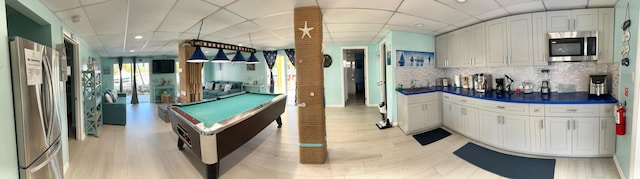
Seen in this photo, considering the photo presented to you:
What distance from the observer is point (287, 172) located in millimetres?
2863

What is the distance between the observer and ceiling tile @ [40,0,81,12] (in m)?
2.63

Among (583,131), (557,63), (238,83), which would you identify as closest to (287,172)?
(583,131)

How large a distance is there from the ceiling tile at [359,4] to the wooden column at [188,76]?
13.6ft

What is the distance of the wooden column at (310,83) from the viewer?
116 inches

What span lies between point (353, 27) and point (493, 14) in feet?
6.72

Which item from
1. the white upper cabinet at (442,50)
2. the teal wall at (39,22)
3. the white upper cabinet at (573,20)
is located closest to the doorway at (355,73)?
the white upper cabinet at (442,50)

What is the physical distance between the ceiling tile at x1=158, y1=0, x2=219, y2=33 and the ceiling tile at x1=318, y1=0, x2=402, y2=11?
1.35 m

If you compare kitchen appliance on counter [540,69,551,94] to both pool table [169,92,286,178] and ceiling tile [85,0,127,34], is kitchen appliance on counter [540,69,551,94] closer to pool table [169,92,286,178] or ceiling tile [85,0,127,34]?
pool table [169,92,286,178]

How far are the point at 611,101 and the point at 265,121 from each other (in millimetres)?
4168

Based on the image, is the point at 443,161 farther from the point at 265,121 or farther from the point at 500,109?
the point at 265,121

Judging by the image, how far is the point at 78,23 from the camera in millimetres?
3596

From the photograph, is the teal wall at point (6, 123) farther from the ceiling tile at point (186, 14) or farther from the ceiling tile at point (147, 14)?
the ceiling tile at point (186, 14)

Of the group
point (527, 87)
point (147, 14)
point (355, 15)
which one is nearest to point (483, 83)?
point (527, 87)

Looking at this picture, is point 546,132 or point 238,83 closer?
point 546,132
